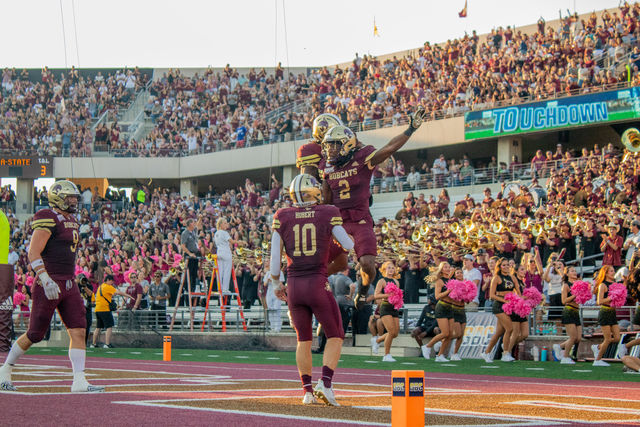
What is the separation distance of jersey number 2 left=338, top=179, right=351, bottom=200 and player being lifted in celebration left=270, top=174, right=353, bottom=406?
189 centimetres

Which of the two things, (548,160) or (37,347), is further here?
(548,160)

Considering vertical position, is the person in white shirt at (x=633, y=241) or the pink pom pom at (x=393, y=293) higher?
the person in white shirt at (x=633, y=241)

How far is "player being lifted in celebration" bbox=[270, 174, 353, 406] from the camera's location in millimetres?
8445

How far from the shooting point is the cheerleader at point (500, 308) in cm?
1673

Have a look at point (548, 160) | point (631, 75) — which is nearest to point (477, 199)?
point (548, 160)

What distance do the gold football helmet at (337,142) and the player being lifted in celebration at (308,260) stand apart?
1492 millimetres

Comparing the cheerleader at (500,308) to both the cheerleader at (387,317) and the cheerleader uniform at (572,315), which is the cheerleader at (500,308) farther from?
the cheerleader at (387,317)

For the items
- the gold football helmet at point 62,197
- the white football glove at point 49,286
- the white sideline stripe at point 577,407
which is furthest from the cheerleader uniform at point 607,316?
the white football glove at point 49,286

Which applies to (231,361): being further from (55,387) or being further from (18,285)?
(18,285)

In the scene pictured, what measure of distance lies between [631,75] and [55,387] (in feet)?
71.9

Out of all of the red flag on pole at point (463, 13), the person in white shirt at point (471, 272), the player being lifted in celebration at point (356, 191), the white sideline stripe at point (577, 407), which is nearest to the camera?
the white sideline stripe at point (577, 407)

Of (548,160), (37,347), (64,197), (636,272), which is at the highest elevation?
(548,160)

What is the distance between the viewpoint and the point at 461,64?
33625 millimetres

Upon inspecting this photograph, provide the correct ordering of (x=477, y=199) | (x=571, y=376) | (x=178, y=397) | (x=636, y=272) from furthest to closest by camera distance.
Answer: (x=477, y=199)
(x=636, y=272)
(x=571, y=376)
(x=178, y=397)
